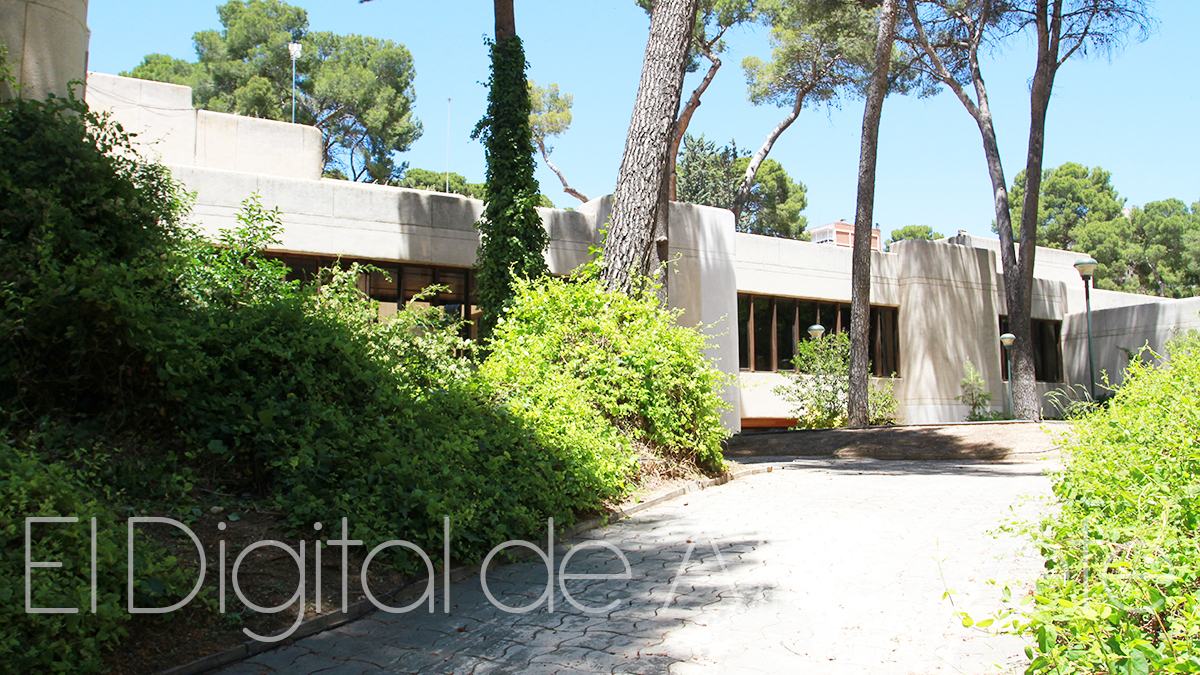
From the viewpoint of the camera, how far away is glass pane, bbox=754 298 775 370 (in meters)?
21.0

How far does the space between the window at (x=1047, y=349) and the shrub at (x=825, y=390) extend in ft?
28.3

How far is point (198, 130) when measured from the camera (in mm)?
16281

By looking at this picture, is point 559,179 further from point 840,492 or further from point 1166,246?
point 1166,246

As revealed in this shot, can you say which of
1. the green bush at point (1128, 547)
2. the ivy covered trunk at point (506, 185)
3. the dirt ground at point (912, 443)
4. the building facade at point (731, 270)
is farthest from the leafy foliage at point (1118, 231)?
the green bush at point (1128, 547)

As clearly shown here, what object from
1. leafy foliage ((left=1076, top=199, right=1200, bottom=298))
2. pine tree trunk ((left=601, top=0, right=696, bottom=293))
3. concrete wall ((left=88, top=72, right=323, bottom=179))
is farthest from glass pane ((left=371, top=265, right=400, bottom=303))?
leafy foliage ((left=1076, top=199, right=1200, bottom=298))

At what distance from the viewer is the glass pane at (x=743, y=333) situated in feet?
67.7

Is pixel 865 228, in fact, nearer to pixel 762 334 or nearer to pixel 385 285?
pixel 762 334

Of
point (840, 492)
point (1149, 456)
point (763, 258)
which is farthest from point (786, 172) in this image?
point (1149, 456)

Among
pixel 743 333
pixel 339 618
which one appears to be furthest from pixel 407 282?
pixel 339 618

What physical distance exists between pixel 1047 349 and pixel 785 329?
33.5 ft

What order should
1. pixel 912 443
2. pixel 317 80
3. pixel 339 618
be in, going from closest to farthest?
pixel 339 618
pixel 912 443
pixel 317 80

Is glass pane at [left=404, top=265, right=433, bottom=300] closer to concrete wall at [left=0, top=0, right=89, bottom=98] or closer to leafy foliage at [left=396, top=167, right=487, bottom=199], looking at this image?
concrete wall at [left=0, top=0, right=89, bottom=98]

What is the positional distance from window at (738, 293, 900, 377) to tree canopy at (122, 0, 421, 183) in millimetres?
23124

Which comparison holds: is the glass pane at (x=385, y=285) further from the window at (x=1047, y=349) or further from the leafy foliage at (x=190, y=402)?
the window at (x=1047, y=349)
